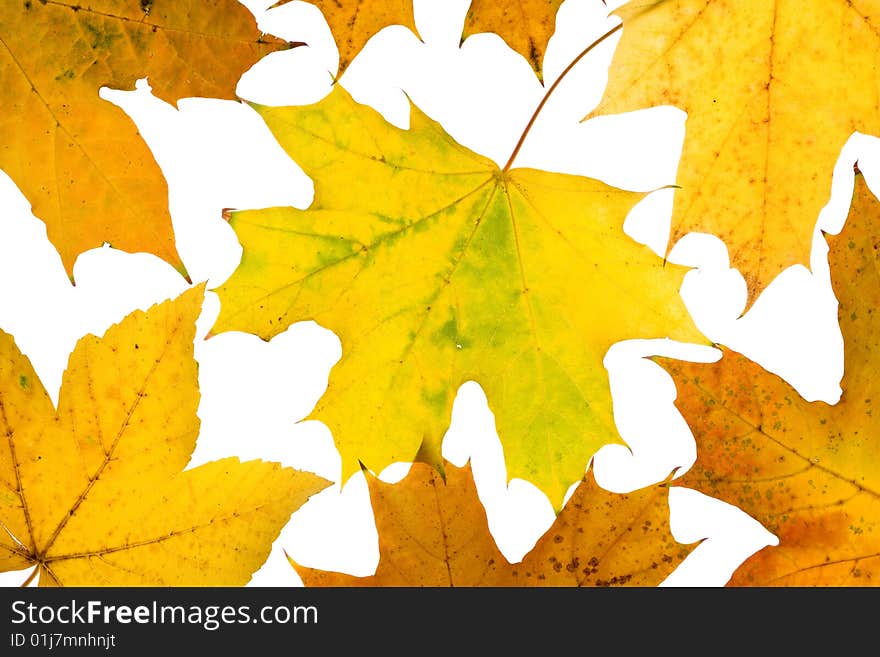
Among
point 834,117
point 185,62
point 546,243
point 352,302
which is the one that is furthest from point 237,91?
point 834,117

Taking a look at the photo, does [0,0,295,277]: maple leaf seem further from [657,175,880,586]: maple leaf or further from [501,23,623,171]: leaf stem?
[657,175,880,586]: maple leaf

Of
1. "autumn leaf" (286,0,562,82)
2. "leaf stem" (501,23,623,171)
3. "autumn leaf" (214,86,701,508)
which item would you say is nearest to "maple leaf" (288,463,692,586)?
"autumn leaf" (214,86,701,508)

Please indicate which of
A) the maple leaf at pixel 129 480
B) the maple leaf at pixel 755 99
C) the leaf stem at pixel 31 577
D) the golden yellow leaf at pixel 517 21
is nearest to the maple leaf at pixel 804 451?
the maple leaf at pixel 755 99

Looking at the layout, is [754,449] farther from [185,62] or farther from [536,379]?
[185,62]

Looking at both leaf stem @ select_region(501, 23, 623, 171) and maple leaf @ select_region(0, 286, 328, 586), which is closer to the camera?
maple leaf @ select_region(0, 286, 328, 586)

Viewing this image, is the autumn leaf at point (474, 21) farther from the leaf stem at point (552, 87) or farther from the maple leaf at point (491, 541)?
the maple leaf at point (491, 541)

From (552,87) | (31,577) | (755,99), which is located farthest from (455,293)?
(31,577)
